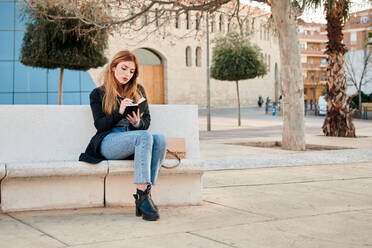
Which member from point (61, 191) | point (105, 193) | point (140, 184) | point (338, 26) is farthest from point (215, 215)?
point (338, 26)

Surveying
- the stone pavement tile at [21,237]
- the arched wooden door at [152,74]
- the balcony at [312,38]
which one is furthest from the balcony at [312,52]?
the stone pavement tile at [21,237]

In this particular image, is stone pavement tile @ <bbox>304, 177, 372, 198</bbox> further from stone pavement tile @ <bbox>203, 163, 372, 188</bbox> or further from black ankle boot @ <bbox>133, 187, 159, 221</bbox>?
black ankle boot @ <bbox>133, 187, 159, 221</bbox>

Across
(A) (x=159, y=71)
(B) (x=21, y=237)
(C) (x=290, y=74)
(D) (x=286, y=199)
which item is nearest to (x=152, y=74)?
(A) (x=159, y=71)

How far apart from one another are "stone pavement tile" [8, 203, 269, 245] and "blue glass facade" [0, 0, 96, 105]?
2992cm

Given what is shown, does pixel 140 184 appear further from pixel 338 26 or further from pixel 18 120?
pixel 338 26

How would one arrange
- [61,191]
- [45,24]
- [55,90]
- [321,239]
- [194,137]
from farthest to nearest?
[55,90] → [45,24] → [194,137] → [61,191] → [321,239]

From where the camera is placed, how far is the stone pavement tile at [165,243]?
3566 mm

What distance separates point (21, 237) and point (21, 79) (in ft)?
103

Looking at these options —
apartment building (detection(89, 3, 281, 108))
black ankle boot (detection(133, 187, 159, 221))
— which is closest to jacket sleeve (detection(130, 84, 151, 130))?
black ankle boot (detection(133, 187, 159, 221))

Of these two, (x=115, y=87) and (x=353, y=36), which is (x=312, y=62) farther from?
(x=115, y=87)

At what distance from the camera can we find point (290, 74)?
1162 centimetres

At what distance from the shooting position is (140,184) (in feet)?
14.9

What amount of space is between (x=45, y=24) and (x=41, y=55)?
122cm

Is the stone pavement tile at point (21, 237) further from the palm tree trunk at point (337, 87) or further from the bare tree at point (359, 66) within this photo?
the bare tree at point (359, 66)
